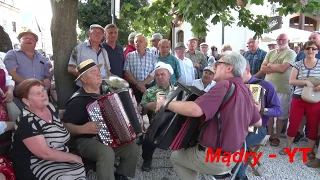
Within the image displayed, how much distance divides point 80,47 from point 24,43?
0.71 meters

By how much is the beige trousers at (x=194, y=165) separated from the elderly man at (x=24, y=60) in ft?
7.06

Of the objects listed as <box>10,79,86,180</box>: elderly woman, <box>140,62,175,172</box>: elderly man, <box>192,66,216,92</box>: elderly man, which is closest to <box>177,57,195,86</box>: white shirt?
<box>192,66,216,92</box>: elderly man

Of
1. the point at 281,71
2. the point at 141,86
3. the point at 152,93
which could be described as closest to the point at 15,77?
the point at 152,93

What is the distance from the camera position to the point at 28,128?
2.41m

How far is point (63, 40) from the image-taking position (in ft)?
12.1

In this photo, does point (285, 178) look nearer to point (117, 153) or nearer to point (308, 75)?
point (308, 75)

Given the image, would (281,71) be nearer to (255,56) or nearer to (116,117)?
(255,56)

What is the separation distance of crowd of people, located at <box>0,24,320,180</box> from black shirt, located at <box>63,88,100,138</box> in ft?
0.03

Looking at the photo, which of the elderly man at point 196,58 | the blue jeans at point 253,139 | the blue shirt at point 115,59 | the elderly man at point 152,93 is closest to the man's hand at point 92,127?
the elderly man at point 152,93

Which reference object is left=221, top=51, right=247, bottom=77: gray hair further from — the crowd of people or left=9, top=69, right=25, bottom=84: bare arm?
left=9, top=69, right=25, bottom=84: bare arm

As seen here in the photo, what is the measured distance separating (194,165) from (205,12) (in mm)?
1802

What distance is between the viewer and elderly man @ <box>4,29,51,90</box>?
3607mm

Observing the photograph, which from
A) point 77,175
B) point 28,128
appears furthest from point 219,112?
point 28,128

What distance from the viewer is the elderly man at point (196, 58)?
646 centimetres
